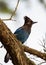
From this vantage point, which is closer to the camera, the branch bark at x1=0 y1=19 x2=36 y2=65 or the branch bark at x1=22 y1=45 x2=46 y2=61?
the branch bark at x1=0 y1=19 x2=36 y2=65

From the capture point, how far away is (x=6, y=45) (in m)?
1.17

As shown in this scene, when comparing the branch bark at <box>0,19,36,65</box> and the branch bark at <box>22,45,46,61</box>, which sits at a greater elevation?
the branch bark at <box>0,19,36,65</box>

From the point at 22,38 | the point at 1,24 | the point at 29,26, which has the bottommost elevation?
the point at 22,38

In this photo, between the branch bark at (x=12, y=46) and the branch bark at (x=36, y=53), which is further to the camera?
the branch bark at (x=36, y=53)

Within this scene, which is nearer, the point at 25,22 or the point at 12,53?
the point at 12,53

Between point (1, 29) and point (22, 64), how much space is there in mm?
285

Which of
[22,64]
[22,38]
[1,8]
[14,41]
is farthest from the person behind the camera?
[22,38]

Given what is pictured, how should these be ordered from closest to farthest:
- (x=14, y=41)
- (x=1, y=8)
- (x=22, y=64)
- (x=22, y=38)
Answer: (x=1, y=8) < (x=22, y=64) < (x=14, y=41) < (x=22, y=38)

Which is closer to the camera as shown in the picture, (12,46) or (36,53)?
(12,46)

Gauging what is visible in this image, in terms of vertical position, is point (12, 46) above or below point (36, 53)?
above

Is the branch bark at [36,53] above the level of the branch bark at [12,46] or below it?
below

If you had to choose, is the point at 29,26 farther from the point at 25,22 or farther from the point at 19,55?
the point at 19,55

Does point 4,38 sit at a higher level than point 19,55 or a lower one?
higher

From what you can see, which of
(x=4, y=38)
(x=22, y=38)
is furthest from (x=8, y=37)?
(x=22, y=38)
